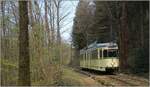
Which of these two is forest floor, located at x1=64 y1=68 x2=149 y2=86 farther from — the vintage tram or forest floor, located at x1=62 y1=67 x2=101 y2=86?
the vintage tram

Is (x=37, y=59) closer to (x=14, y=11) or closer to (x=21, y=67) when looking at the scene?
(x=14, y=11)

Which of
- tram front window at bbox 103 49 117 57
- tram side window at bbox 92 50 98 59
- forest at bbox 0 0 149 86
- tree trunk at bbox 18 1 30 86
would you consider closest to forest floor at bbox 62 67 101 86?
forest at bbox 0 0 149 86

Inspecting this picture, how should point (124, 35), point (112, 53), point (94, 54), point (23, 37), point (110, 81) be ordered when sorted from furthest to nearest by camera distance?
point (124, 35), point (94, 54), point (112, 53), point (110, 81), point (23, 37)

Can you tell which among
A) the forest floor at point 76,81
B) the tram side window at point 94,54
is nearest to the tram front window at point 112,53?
the tram side window at point 94,54

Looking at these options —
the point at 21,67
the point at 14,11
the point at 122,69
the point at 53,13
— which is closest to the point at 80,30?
the point at 122,69

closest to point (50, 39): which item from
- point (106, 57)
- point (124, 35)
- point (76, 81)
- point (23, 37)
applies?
point (76, 81)

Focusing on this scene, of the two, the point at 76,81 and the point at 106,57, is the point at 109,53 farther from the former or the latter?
the point at 76,81

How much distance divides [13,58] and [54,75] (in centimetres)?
326

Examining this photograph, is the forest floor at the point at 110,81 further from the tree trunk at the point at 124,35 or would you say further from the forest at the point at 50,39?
the tree trunk at the point at 124,35

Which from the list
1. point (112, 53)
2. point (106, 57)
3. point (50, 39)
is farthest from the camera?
point (112, 53)

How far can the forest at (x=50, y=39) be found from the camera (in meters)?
15.8

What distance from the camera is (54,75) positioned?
25.0 m

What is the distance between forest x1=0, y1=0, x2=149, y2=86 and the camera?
1578cm

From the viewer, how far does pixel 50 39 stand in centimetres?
2553
